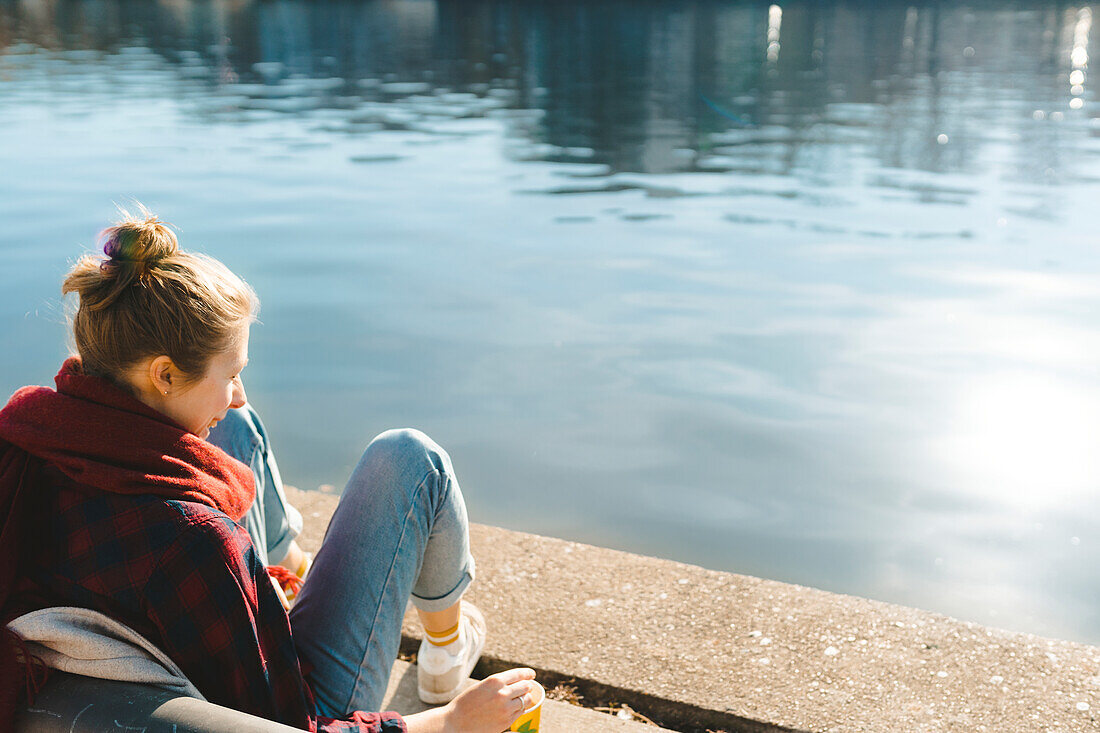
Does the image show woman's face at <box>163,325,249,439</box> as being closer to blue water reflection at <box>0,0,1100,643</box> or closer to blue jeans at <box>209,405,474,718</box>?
blue jeans at <box>209,405,474,718</box>

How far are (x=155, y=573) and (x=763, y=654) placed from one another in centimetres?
184

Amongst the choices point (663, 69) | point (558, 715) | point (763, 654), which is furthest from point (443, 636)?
point (663, 69)

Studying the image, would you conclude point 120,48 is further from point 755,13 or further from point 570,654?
point 755,13

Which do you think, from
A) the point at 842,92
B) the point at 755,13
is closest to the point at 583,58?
the point at 842,92

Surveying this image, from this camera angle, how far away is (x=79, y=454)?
1.58m

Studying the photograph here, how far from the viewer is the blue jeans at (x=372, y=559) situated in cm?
204

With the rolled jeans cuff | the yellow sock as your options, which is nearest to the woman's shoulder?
the rolled jeans cuff

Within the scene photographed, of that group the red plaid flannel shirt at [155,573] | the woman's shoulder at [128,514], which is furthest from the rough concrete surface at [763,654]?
the woman's shoulder at [128,514]

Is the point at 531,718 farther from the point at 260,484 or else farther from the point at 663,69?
the point at 663,69

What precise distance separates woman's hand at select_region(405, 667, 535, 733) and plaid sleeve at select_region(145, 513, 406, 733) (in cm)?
25

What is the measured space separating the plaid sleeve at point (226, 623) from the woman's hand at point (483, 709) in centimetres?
25

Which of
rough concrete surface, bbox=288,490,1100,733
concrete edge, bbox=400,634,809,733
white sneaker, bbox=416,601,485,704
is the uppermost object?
white sneaker, bbox=416,601,485,704

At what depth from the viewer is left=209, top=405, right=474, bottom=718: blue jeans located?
2.04 m

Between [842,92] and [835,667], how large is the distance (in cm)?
1815
